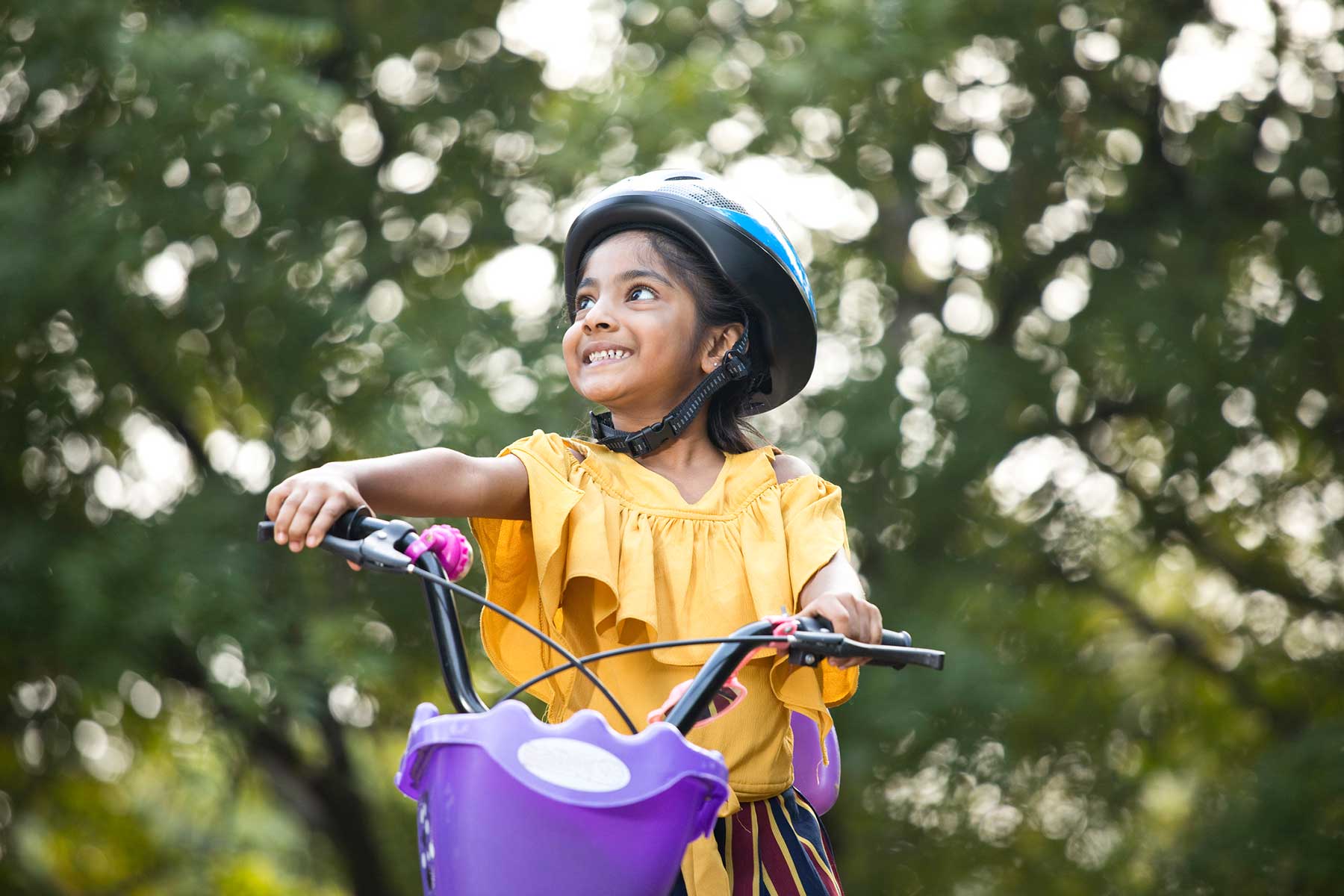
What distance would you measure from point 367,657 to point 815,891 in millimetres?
4575

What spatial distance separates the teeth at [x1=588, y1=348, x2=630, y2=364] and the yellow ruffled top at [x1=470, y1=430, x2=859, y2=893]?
20cm

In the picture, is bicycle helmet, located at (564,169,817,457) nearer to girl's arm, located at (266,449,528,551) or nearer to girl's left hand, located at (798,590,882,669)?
girl's arm, located at (266,449,528,551)

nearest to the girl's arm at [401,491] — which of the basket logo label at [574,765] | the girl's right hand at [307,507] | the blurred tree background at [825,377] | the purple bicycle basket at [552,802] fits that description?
the girl's right hand at [307,507]

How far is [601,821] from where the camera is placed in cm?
196

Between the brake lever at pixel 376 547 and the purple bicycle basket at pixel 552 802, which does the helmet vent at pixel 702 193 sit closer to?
the brake lever at pixel 376 547

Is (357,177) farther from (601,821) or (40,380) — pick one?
(601,821)

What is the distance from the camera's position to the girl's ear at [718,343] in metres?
3.15

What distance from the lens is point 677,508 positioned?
2.92m

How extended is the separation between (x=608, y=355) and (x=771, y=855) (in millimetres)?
1053

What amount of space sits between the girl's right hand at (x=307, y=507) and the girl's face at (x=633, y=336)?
0.80m

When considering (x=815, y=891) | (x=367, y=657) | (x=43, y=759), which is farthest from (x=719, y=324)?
(x=43, y=759)

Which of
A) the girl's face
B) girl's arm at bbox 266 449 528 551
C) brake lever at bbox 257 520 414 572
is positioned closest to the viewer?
brake lever at bbox 257 520 414 572

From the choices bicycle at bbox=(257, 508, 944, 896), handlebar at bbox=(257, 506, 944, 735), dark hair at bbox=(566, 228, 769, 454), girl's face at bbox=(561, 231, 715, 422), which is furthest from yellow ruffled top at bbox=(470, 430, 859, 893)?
bicycle at bbox=(257, 508, 944, 896)

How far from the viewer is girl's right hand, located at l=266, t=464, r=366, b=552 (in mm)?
2238
